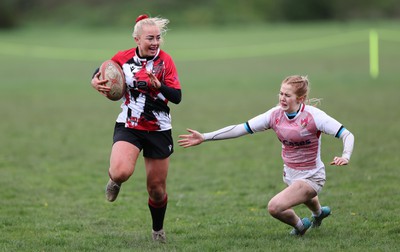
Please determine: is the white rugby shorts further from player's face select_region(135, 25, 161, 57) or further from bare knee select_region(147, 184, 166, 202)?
player's face select_region(135, 25, 161, 57)

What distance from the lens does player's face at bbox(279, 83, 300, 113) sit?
289 inches

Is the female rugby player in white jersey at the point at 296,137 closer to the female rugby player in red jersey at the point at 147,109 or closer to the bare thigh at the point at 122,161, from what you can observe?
the female rugby player in red jersey at the point at 147,109

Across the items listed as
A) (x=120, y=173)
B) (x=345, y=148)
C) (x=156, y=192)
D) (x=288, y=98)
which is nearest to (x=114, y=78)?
(x=120, y=173)

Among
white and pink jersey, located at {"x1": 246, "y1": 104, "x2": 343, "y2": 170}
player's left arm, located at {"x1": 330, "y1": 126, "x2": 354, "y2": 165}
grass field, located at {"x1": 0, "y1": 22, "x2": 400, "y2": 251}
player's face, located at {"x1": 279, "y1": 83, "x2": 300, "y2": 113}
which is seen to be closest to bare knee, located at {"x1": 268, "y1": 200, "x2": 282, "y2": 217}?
grass field, located at {"x1": 0, "y1": 22, "x2": 400, "y2": 251}

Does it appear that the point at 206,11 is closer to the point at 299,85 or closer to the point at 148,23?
the point at 148,23

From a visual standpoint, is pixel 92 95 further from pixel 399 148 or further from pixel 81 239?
pixel 81 239

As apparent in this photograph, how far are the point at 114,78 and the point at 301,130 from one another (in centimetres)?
195

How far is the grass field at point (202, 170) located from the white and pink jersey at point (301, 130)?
0.82 meters

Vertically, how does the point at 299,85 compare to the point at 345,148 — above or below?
above

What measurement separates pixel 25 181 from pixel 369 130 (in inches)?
299

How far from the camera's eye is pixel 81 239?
7695mm

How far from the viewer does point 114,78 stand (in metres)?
7.43

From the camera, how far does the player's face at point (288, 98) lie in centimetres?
733

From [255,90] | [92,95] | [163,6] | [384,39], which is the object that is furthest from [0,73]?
[163,6]
